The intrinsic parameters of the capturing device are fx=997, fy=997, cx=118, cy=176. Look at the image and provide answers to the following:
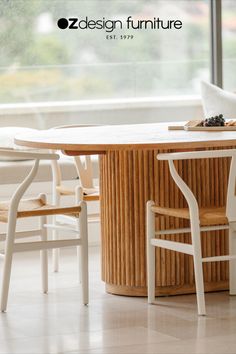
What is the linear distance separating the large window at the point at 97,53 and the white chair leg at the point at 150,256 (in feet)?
7.59

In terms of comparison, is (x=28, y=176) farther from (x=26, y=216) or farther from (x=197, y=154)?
(x=197, y=154)

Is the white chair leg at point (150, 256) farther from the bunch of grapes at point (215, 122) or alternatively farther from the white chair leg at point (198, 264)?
the bunch of grapes at point (215, 122)

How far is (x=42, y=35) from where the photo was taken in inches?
276

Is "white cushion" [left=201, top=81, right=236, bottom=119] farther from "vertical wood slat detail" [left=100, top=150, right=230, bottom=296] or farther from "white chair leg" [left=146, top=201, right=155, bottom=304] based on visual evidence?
"white chair leg" [left=146, top=201, right=155, bottom=304]

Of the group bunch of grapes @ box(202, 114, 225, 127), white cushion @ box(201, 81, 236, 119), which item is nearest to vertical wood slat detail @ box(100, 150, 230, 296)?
bunch of grapes @ box(202, 114, 225, 127)

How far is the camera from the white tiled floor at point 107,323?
4.20 m

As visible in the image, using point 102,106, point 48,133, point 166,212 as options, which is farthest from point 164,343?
point 102,106

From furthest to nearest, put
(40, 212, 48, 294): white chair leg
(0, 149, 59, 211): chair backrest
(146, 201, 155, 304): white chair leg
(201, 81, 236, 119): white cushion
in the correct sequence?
(201, 81, 236, 119): white cushion
(40, 212, 48, 294): white chair leg
(146, 201, 155, 304): white chair leg
(0, 149, 59, 211): chair backrest

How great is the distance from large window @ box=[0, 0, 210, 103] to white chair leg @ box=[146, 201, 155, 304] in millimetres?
2313

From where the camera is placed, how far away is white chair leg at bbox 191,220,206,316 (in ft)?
15.4

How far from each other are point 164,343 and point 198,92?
11.3 feet

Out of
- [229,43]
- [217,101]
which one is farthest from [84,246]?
[229,43]

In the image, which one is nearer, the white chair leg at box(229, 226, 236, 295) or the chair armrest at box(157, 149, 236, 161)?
the chair armrest at box(157, 149, 236, 161)

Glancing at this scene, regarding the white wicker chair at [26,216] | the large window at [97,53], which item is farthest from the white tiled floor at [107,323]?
the large window at [97,53]
